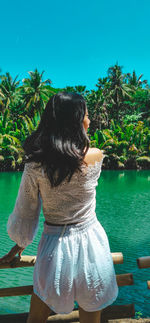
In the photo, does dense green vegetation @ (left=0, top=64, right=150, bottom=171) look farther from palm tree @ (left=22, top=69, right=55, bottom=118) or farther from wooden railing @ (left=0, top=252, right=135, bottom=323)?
wooden railing @ (left=0, top=252, right=135, bottom=323)

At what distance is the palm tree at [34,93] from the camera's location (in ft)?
100

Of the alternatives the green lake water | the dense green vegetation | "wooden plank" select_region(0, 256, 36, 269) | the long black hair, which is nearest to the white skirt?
the long black hair

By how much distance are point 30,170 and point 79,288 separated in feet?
1.52

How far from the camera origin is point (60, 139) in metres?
1.07

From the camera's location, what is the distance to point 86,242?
112 centimetres

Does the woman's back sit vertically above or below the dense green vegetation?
below

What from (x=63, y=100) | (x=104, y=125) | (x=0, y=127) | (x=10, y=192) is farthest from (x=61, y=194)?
(x=104, y=125)

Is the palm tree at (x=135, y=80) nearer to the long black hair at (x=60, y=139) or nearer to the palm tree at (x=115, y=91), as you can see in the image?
the palm tree at (x=115, y=91)

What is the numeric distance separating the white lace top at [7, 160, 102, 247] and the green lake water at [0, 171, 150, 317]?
3.18 m

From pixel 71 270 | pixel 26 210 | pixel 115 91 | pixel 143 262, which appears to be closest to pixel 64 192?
pixel 26 210

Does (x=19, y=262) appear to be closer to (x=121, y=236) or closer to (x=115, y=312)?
(x=115, y=312)

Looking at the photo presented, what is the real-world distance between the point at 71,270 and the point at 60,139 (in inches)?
18.4

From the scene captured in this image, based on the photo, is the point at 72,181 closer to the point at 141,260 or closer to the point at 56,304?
the point at 56,304

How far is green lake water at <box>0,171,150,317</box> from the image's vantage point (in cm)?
429
